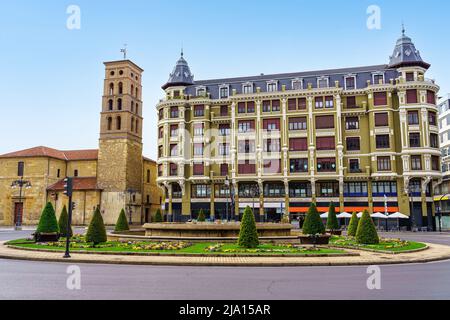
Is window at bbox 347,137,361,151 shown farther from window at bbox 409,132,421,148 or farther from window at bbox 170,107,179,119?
window at bbox 170,107,179,119

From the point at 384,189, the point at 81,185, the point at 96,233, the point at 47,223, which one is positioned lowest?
the point at 96,233

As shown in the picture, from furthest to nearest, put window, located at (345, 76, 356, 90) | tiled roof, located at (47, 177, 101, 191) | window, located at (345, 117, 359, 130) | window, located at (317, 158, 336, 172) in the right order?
tiled roof, located at (47, 177, 101, 191) < window, located at (345, 76, 356, 90) < window, located at (345, 117, 359, 130) < window, located at (317, 158, 336, 172)

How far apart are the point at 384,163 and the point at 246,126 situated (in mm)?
19351

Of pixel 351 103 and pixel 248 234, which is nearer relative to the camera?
pixel 248 234

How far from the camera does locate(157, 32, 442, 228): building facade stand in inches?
2029

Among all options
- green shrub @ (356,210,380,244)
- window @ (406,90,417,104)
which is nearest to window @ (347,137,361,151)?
window @ (406,90,417,104)

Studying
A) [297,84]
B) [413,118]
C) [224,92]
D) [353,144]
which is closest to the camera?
[413,118]

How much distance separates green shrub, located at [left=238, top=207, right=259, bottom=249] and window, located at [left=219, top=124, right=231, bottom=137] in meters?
38.5

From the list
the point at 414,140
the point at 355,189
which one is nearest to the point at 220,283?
the point at 355,189

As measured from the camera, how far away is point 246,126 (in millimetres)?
57062

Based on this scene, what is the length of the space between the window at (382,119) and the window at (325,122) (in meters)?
5.82

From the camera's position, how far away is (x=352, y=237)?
2889cm

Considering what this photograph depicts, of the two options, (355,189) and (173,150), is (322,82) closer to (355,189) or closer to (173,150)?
(355,189)
